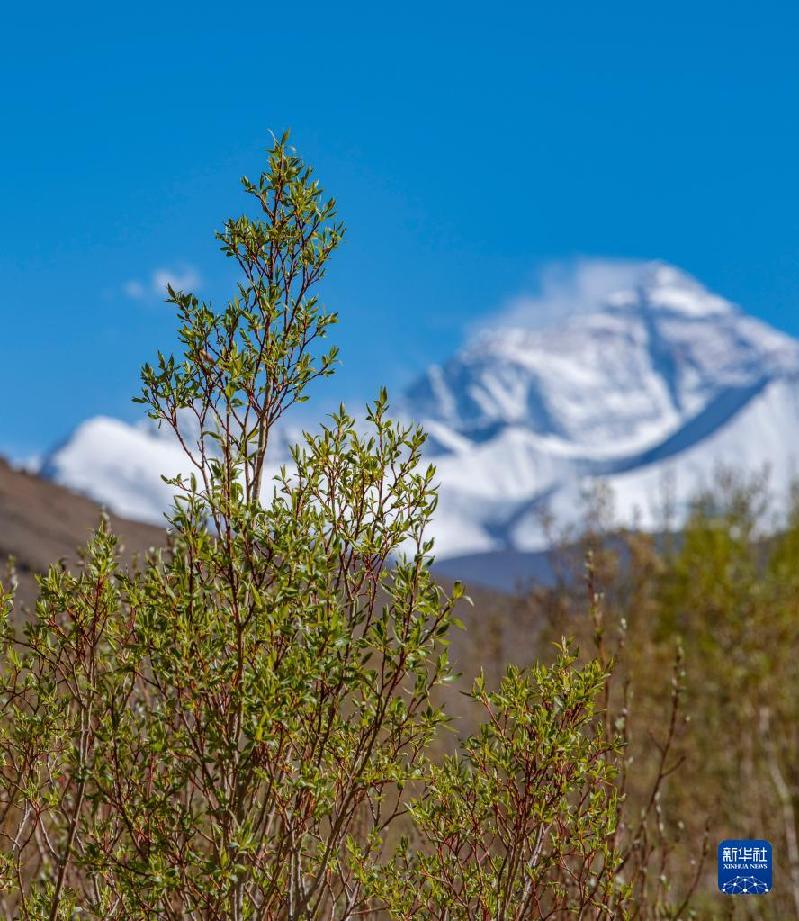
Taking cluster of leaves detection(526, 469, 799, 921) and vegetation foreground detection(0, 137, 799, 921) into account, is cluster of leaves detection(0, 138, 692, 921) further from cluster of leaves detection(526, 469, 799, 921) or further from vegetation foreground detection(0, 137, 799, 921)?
cluster of leaves detection(526, 469, 799, 921)

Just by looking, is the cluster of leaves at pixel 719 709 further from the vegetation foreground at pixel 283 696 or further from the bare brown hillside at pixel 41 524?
the bare brown hillside at pixel 41 524

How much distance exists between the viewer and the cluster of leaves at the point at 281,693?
3480 mm

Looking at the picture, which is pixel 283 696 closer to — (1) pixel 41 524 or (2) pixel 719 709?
(2) pixel 719 709

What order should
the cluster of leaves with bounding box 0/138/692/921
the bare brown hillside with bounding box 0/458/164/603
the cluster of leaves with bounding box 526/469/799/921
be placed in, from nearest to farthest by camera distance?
the cluster of leaves with bounding box 0/138/692/921 < the cluster of leaves with bounding box 526/469/799/921 < the bare brown hillside with bounding box 0/458/164/603

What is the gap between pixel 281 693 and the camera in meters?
3.31

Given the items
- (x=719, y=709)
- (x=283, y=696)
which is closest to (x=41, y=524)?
(x=719, y=709)

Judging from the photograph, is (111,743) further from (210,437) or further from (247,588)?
(210,437)

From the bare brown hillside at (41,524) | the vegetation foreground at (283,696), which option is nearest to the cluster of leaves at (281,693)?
the vegetation foreground at (283,696)

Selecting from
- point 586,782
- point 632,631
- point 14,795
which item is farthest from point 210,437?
point 632,631

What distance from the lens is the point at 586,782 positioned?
3904 mm

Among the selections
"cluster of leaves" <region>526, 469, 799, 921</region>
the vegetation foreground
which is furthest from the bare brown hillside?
the vegetation foreground

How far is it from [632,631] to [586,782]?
14.4m

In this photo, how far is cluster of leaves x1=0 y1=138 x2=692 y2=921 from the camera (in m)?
3.48

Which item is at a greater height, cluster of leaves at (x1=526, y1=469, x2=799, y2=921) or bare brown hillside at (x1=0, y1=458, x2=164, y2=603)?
bare brown hillside at (x1=0, y1=458, x2=164, y2=603)
